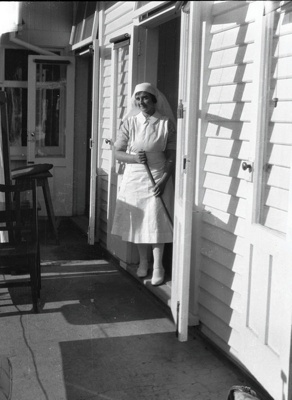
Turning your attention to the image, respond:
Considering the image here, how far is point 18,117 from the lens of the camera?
8.50 m

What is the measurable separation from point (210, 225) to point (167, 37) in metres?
2.62

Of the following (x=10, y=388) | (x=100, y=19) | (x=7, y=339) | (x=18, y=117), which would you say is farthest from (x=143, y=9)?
(x=18, y=117)

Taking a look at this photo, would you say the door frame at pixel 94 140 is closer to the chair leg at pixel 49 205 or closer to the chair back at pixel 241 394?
the chair leg at pixel 49 205

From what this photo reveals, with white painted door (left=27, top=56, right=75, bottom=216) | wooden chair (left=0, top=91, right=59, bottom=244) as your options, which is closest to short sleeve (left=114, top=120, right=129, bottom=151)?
wooden chair (left=0, top=91, right=59, bottom=244)

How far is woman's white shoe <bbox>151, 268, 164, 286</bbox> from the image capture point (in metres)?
4.82

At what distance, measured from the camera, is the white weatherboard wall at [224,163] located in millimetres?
3320

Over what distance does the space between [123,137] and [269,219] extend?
2.08 metres

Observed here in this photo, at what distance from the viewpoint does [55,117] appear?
7.71 metres

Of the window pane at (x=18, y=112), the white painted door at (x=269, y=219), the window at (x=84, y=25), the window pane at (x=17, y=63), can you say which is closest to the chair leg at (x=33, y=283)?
the white painted door at (x=269, y=219)

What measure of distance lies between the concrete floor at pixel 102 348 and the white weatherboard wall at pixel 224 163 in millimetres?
268

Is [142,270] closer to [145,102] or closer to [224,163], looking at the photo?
[145,102]

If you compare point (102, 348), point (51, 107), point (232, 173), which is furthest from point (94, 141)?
point (232, 173)

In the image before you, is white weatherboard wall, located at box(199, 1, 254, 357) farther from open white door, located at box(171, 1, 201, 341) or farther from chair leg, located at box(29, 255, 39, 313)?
chair leg, located at box(29, 255, 39, 313)

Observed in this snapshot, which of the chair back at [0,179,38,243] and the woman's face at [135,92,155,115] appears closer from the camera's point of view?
the chair back at [0,179,38,243]
